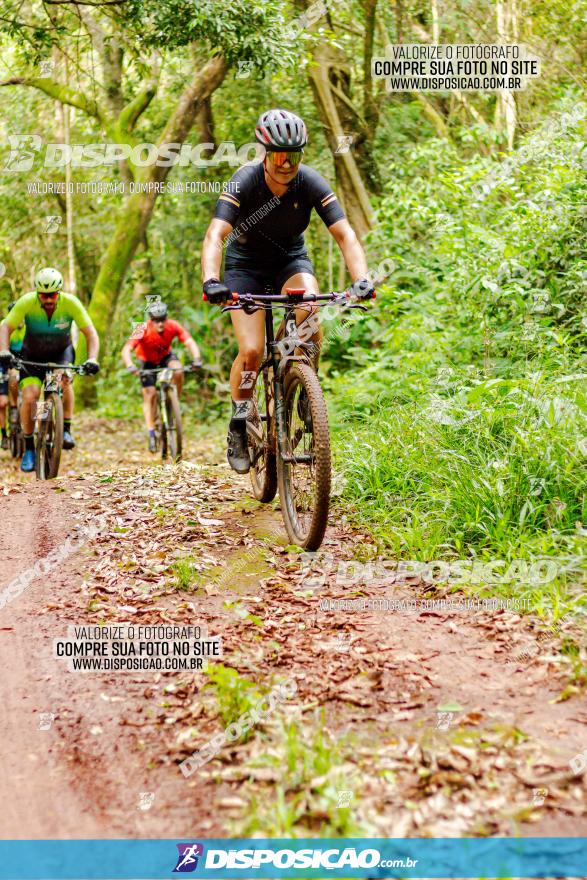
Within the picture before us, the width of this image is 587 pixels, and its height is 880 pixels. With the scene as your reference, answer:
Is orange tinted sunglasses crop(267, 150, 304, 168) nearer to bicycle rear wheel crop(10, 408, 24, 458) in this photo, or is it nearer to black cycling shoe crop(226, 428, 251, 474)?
black cycling shoe crop(226, 428, 251, 474)

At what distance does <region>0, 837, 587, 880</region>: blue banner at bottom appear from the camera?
2.54m

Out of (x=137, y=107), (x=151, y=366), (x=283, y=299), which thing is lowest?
(x=151, y=366)

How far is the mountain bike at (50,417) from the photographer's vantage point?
8.57 m

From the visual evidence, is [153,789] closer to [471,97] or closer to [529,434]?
[529,434]

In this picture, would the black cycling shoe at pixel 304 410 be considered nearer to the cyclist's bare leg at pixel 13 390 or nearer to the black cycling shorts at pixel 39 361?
the black cycling shorts at pixel 39 361

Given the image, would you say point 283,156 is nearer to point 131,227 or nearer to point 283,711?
point 283,711

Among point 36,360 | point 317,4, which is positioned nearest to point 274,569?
point 36,360

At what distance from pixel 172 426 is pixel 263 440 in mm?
5291

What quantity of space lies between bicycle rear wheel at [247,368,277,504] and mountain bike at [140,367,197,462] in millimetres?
4384

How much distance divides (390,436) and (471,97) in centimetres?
1036

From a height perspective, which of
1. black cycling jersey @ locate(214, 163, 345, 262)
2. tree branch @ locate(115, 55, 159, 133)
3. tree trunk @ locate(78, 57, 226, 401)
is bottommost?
black cycling jersey @ locate(214, 163, 345, 262)

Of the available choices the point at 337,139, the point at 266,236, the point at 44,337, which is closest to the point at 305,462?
the point at 266,236

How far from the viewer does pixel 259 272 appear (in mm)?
5910

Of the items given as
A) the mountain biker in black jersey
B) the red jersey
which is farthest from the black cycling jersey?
the red jersey
